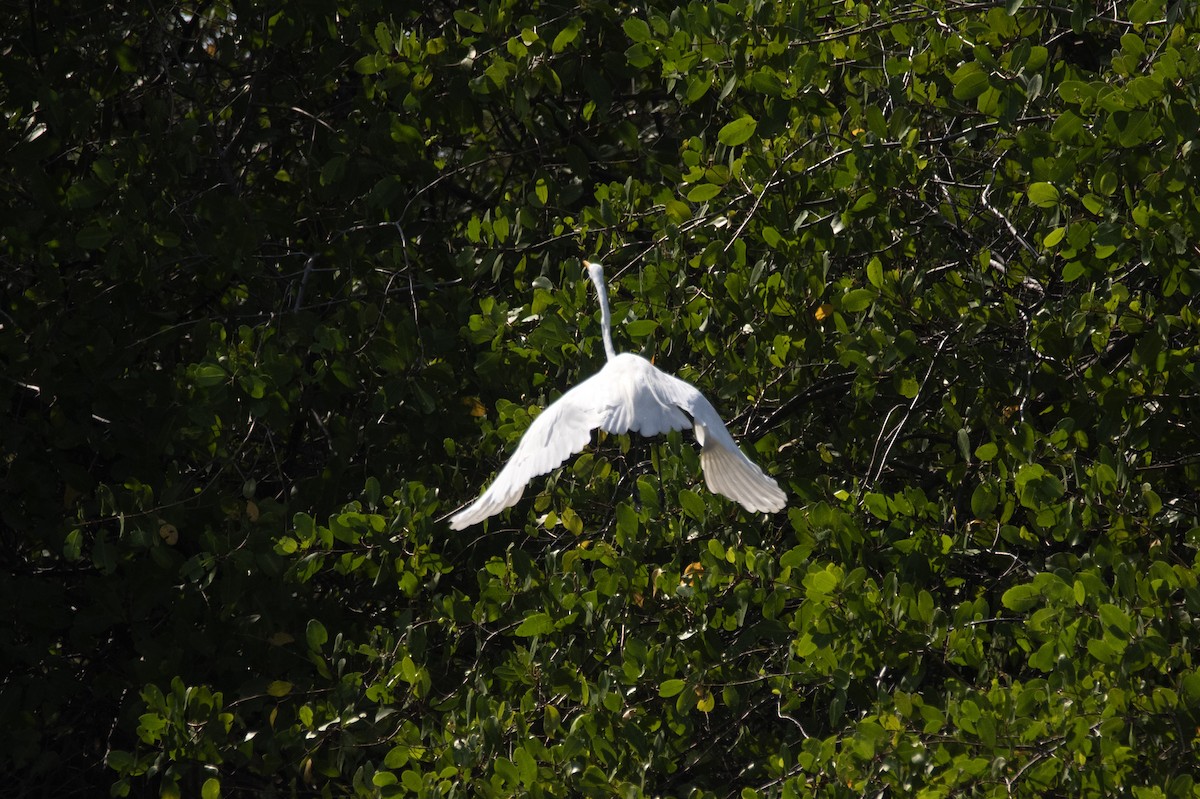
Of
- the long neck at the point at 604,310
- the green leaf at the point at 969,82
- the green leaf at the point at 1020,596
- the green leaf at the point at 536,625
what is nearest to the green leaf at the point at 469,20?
the long neck at the point at 604,310

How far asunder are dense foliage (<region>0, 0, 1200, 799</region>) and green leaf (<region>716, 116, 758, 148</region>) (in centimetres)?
6

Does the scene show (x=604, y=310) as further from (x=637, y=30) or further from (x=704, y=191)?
(x=637, y=30)

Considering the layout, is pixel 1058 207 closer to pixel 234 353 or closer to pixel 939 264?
pixel 939 264

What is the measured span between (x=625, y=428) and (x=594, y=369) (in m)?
0.80

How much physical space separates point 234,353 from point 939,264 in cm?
196

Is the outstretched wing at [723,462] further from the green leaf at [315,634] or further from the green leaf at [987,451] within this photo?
the green leaf at [315,634]

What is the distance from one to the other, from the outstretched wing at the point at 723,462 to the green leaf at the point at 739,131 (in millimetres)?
625

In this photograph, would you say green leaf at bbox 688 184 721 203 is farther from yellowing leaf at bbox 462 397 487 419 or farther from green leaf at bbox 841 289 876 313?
yellowing leaf at bbox 462 397 487 419

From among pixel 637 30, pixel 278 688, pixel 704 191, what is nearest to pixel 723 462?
pixel 704 191

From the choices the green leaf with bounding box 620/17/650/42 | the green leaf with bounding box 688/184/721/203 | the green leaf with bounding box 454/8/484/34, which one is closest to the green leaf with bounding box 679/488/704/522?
the green leaf with bounding box 688/184/721/203

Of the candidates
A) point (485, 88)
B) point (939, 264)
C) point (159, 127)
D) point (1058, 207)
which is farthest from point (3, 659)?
point (1058, 207)

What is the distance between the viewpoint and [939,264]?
12.1 feet

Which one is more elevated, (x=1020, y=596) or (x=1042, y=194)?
(x=1042, y=194)

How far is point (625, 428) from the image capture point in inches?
119
